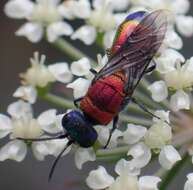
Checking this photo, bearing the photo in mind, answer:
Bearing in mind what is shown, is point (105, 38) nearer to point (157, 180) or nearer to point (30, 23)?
point (30, 23)

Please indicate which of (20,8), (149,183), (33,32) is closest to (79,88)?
(149,183)

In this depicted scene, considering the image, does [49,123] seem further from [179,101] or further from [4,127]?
[179,101]

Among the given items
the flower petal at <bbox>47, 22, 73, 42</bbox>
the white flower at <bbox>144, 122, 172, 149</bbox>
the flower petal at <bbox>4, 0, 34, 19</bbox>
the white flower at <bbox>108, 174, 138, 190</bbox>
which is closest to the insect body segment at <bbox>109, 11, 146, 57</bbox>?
the white flower at <bbox>144, 122, 172, 149</bbox>

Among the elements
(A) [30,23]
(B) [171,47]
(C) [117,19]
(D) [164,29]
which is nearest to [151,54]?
(D) [164,29]

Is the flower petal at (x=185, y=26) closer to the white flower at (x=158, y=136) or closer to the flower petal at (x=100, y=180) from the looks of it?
the white flower at (x=158, y=136)

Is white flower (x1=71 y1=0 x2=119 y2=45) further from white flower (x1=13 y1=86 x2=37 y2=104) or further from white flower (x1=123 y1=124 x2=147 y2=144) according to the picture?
white flower (x1=123 y1=124 x2=147 y2=144)
